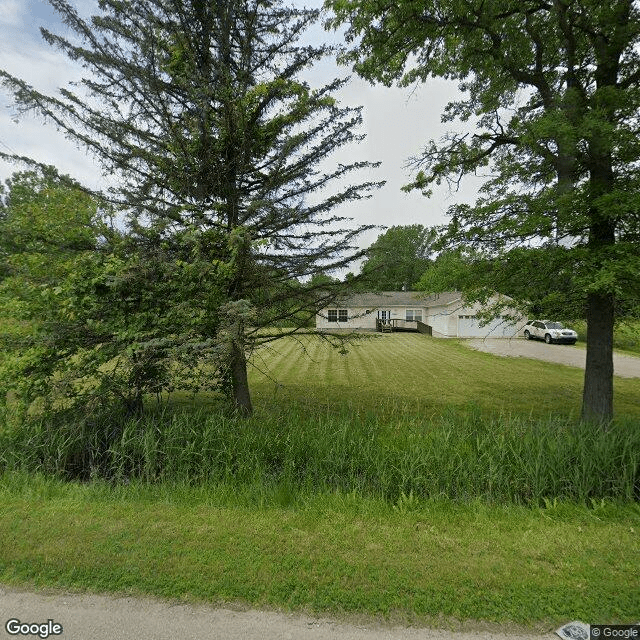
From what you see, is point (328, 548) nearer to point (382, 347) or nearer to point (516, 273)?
point (516, 273)

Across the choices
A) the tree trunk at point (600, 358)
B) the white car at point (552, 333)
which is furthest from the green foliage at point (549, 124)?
the white car at point (552, 333)

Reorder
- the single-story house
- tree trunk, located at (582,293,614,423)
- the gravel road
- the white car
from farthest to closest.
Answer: the single-story house → the white car → tree trunk, located at (582,293,614,423) → the gravel road

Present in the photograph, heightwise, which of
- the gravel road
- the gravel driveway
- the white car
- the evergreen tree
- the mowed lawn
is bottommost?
the mowed lawn

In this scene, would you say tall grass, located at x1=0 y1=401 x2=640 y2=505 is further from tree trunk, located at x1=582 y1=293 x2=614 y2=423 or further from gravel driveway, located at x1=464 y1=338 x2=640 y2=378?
gravel driveway, located at x1=464 y1=338 x2=640 y2=378

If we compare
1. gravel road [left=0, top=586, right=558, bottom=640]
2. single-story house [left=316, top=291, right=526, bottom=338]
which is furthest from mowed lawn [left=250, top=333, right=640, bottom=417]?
single-story house [left=316, top=291, right=526, bottom=338]

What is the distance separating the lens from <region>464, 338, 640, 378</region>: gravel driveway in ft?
45.1

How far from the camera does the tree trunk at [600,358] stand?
20.0 ft

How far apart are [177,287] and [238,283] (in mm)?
920

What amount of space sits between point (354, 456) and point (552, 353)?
57.1ft

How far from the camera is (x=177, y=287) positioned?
4.86 m

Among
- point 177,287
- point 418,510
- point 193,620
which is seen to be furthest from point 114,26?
point 418,510

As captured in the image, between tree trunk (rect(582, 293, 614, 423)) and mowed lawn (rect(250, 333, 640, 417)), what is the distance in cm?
46

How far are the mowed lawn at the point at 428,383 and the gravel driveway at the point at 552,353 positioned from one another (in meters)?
1.34

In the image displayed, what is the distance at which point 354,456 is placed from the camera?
4121 millimetres
